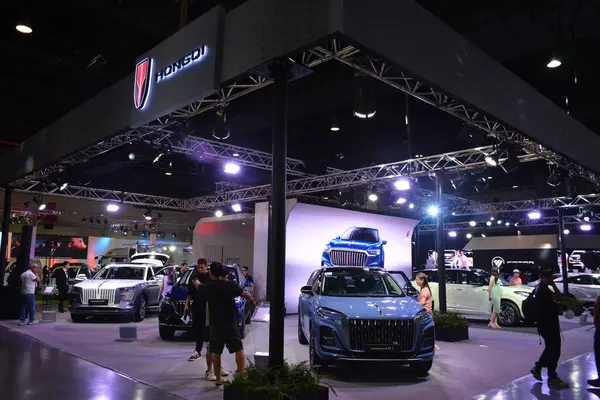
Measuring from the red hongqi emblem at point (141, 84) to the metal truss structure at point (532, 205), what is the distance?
17.6 m

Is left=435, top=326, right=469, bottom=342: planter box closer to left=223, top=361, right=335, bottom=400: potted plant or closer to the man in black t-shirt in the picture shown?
the man in black t-shirt

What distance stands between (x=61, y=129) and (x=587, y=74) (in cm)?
1367

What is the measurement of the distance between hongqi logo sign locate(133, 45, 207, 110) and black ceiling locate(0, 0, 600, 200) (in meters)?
1.76

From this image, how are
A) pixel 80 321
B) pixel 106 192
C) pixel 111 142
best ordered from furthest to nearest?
pixel 106 192 → pixel 80 321 → pixel 111 142

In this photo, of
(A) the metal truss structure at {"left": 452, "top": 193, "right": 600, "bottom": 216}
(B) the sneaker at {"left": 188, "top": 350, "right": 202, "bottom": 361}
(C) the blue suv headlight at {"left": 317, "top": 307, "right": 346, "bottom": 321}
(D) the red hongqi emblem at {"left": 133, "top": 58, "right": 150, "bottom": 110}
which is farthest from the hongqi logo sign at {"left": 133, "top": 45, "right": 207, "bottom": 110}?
(A) the metal truss structure at {"left": 452, "top": 193, "right": 600, "bottom": 216}

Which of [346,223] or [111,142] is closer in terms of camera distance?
[111,142]

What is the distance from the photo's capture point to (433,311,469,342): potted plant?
35.6ft

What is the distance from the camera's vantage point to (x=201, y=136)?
1591 centimetres

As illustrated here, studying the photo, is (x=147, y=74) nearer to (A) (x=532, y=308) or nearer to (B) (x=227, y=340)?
(B) (x=227, y=340)

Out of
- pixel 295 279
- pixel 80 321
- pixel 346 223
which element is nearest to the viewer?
pixel 80 321

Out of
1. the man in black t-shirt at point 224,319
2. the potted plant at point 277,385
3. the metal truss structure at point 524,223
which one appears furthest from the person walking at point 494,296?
the metal truss structure at point 524,223

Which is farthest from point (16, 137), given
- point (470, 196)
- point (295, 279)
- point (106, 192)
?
point (470, 196)

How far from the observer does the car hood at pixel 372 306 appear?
693 cm

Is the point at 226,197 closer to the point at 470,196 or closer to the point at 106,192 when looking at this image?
the point at 106,192
